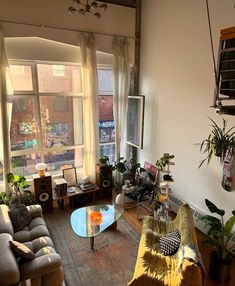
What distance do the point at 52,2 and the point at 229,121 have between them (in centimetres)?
361

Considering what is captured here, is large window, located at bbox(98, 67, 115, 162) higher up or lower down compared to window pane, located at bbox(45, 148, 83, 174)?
higher up

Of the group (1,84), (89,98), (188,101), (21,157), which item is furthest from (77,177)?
(188,101)

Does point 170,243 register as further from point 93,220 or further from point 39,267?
point 39,267

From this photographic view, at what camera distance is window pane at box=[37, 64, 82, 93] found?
14.7 feet

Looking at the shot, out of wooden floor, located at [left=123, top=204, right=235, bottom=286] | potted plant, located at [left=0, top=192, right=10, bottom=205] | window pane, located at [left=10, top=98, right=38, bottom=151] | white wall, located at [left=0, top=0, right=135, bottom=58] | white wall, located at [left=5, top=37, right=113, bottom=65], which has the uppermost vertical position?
white wall, located at [left=0, top=0, right=135, bottom=58]

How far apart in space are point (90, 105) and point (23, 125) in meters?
1.37

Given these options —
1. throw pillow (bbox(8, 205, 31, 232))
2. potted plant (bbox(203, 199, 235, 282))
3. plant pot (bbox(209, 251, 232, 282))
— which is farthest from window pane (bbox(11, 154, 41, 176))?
plant pot (bbox(209, 251, 232, 282))

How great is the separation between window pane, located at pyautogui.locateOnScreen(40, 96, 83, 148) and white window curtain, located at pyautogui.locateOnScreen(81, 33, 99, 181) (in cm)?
24

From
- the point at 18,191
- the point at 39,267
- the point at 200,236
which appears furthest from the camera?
the point at 18,191

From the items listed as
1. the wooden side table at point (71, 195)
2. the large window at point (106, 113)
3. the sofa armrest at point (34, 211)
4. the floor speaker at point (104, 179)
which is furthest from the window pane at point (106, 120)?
the sofa armrest at point (34, 211)

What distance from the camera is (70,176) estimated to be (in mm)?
4887

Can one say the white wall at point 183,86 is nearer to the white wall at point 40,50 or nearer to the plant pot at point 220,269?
the plant pot at point 220,269

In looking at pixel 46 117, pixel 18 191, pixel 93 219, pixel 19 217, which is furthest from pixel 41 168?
pixel 93 219

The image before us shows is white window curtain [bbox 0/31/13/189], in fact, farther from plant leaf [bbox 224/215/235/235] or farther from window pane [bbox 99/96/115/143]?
plant leaf [bbox 224/215/235/235]
